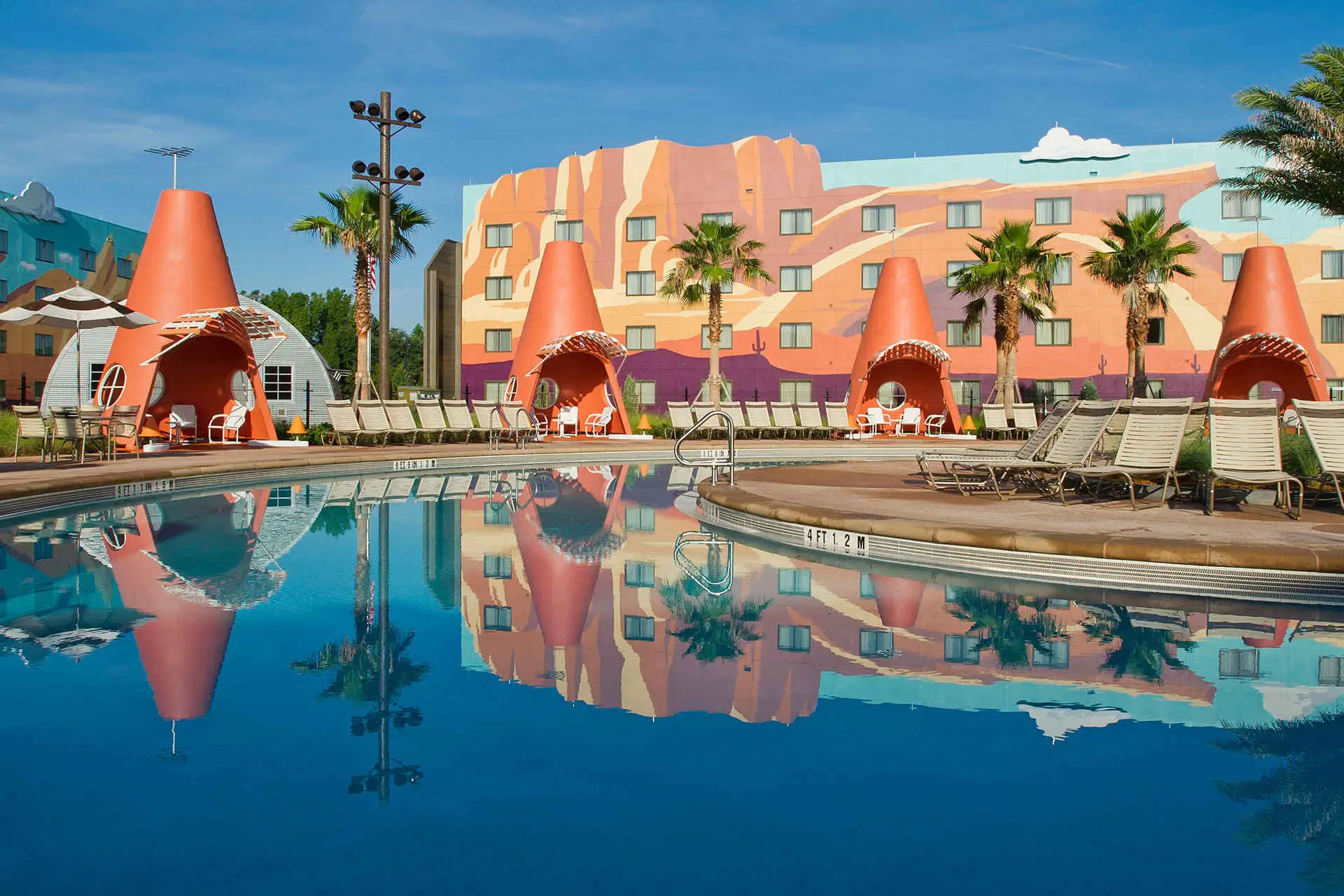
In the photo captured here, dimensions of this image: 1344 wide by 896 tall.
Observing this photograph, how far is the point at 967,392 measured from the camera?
41.7m

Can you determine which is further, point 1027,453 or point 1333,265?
point 1333,265

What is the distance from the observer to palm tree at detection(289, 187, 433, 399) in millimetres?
29109

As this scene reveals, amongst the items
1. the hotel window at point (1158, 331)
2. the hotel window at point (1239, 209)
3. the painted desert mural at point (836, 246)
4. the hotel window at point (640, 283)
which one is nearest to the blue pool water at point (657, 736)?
the painted desert mural at point (836, 246)

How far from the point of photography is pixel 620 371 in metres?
44.1

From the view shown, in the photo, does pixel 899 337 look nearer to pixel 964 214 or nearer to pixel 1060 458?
pixel 964 214

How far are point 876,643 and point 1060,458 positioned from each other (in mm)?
6396

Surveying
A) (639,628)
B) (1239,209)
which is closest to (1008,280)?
(1239,209)

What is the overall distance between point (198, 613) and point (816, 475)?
9.11 m

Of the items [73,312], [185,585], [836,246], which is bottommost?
[185,585]

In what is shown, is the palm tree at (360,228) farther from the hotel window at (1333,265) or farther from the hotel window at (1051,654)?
the hotel window at (1333,265)

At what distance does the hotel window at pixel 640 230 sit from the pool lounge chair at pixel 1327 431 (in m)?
36.4

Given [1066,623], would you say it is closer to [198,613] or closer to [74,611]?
[198,613]

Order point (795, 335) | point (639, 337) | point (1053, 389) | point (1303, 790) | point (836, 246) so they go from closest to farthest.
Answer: point (1303, 790) < point (1053, 389) < point (836, 246) < point (795, 335) < point (639, 337)

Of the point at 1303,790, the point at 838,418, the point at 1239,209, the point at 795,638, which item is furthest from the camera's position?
the point at 1239,209
